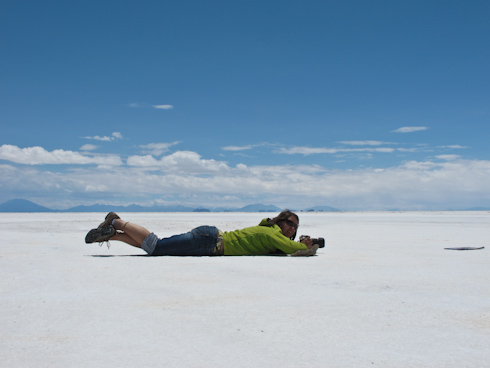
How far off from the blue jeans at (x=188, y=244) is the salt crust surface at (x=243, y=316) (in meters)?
0.96

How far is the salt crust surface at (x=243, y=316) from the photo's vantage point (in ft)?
7.38

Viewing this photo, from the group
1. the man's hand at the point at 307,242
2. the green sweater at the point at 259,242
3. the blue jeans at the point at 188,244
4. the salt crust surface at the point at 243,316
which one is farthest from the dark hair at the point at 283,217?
the salt crust surface at the point at 243,316

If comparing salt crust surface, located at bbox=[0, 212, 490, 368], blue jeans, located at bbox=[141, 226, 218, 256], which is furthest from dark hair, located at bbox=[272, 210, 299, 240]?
salt crust surface, located at bbox=[0, 212, 490, 368]

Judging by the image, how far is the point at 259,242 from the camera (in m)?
6.51

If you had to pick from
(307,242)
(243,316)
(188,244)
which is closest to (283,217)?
(307,242)

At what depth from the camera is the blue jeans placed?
6492 mm

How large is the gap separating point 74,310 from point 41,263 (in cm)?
304

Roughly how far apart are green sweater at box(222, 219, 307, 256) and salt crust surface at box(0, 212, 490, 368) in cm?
91

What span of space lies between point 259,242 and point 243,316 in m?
3.49

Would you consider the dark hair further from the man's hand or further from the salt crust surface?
the salt crust surface

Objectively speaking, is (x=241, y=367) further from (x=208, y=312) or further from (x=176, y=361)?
(x=208, y=312)

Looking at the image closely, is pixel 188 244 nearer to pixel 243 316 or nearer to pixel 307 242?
pixel 307 242

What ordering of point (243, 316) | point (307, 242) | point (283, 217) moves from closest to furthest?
point (243, 316) → point (283, 217) → point (307, 242)

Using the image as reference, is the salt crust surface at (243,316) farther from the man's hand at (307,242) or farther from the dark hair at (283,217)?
the man's hand at (307,242)
